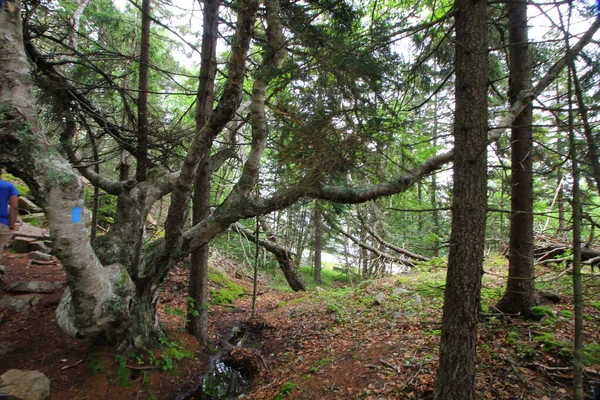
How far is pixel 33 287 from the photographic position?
6102 millimetres

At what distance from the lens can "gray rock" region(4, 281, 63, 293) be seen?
5953 millimetres

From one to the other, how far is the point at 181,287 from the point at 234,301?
1.72 metres

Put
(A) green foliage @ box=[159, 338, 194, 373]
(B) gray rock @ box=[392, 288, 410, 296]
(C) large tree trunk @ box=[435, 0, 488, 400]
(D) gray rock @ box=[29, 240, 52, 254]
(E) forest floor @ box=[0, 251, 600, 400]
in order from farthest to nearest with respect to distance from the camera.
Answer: (D) gray rock @ box=[29, 240, 52, 254]
(B) gray rock @ box=[392, 288, 410, 296]
(A) green foliage @ box=[159, 338, 194, 373]
(E) forest floor @ box=[0, 251, 600, 400]
(C) large tree trunk @ box=[435, 0, 488, 400]

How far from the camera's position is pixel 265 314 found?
838cm

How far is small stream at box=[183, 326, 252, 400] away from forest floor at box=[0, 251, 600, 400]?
0.14m

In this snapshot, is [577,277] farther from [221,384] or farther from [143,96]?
[143,96]

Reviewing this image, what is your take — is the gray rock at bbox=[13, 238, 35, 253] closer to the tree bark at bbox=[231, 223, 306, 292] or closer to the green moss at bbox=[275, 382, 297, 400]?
the tree bark at bbox=[231, 223, 306, 292]

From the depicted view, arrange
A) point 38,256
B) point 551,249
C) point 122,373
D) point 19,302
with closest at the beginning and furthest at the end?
point 122,373 → point 19,302 → point 551,249 → point 38,256

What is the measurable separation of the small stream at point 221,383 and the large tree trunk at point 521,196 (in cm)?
446

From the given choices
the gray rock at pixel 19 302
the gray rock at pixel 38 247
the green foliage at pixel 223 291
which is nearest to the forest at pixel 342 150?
the gray rock at pixel 19 302

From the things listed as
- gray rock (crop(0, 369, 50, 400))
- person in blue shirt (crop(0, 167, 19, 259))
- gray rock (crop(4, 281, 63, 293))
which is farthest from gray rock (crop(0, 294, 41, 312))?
gray rock (crop(0, 369, 50, 400))

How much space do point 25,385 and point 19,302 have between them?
2.72m

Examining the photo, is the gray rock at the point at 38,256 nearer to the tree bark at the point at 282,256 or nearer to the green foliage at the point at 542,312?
the tree bark at the point at 282,256

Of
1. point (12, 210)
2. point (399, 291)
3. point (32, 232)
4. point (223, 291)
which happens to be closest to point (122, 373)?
point (12, 210)
